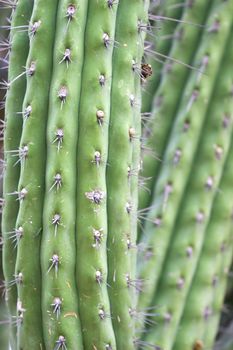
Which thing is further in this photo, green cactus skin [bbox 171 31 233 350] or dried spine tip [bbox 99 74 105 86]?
green cactus skin [bbox 171 31 233 350]

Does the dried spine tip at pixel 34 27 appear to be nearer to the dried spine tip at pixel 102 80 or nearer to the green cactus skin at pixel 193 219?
the dried spine tip at pixel 102 80

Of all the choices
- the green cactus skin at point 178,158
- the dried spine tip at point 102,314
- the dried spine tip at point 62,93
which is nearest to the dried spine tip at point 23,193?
the dried spine tip at point 62,93

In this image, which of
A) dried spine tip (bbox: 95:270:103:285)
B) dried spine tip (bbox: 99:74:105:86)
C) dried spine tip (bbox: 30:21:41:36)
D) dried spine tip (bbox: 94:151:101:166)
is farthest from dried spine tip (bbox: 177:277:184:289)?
dried spine tip (bbox: 30:21:41:36)

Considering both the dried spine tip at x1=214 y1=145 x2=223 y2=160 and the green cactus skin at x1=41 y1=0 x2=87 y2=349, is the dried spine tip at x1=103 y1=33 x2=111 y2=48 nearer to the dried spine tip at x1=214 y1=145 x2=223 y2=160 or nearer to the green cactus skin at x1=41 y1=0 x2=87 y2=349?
the green cactus skin at x1=41 y1=0 x2=87 y2=349

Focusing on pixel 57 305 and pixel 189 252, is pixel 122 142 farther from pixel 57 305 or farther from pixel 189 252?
pixel 189 252

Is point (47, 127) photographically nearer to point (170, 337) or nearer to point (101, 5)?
point (101, 5)

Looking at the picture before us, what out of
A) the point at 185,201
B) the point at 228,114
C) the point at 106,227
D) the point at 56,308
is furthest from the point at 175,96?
the point at 56,308
